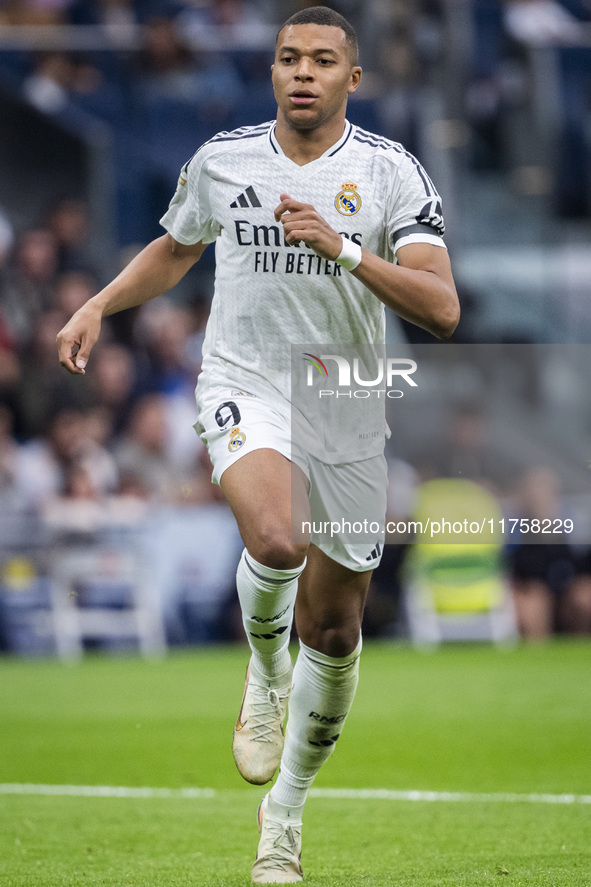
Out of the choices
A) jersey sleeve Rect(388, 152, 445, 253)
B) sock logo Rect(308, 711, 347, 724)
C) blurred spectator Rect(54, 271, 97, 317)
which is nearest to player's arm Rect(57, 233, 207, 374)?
jersey sleeve Rect(388, 152, 445, 253)

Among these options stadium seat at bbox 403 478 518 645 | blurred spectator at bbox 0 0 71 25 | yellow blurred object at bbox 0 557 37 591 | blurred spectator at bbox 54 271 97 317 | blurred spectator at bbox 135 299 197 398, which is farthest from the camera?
blurred spectator at bbox 0 0 71 25

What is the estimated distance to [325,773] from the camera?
6.84m

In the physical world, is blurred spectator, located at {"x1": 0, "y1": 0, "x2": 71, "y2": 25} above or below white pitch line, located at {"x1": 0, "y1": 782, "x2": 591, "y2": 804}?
above

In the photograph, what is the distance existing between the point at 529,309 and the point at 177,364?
3748mm

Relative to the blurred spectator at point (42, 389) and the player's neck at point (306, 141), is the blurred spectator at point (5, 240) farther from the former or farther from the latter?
the player's neck at point (306, 141)

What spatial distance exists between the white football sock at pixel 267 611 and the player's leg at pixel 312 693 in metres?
0.13

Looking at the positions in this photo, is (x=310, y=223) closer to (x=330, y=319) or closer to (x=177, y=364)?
Answer: (x=330, y=319)

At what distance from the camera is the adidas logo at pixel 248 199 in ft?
13.8

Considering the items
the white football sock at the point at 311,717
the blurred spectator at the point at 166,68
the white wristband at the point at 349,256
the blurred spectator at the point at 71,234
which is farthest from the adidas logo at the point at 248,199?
the blurred spectator at the point at 166,68

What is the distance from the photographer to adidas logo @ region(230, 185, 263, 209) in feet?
13.8

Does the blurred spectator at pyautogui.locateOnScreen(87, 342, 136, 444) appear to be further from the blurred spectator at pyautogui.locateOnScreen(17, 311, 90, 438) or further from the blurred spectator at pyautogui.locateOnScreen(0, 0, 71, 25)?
the blurred spectator at pyautogui.locateOnScreen(0, 0, 71, 25)

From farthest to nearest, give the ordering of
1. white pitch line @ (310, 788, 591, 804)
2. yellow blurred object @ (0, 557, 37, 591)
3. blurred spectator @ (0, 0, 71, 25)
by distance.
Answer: blurred spectator @ (0, 0, 71, 25)
yellow blurred object @ (0, 557, 37, 591)
white pitch line @ (310, 788, 591, 804)

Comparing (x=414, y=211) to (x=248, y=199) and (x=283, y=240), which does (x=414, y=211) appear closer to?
(x=283, y=240)

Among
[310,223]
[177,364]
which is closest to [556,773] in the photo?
[310,223]
